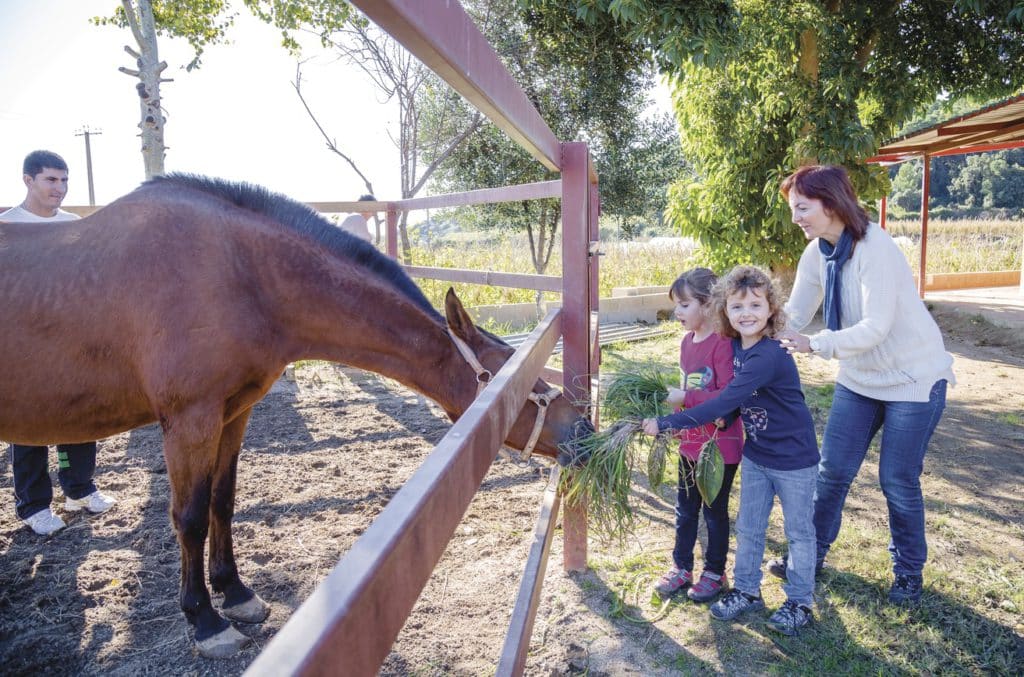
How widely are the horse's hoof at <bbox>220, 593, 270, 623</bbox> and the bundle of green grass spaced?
151 cm

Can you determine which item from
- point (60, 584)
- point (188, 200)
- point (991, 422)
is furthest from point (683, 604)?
point (991, 422)

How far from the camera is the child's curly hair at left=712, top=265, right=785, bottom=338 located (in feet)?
8.15

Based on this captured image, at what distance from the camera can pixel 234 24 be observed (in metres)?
9.11

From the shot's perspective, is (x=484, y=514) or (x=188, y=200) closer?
(x=188, y=200)

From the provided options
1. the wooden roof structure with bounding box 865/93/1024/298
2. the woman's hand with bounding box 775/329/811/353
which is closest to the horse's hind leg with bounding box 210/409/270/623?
the woman's hand with bounding box 775/329/811/353

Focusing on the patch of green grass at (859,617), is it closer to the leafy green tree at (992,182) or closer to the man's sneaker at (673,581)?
the man's sneaker at (673,581)

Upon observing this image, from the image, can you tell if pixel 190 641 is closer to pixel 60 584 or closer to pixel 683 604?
pixel 60 584

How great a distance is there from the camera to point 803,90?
7039mm

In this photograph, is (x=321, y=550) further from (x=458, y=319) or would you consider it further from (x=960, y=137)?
(x=960, y=137)

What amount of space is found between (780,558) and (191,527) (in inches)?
110

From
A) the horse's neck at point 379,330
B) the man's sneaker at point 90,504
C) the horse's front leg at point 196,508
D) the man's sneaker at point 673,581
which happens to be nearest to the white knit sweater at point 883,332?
the man's sneaker at point 673,581

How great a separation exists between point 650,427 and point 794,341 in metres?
0.72

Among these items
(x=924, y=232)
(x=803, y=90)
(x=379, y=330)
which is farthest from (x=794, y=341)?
(x=924, y=232)

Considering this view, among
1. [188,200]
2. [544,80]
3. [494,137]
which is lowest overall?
[188,200]
